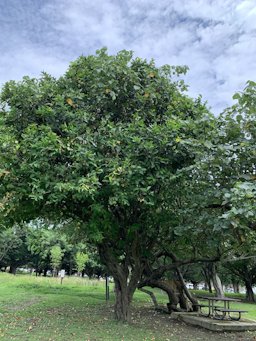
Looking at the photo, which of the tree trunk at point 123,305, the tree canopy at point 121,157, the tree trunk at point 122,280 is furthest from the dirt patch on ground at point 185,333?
the tree canopy at point 121,157

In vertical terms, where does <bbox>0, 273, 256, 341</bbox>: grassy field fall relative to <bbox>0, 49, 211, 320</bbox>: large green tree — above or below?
below

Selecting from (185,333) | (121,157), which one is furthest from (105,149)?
(185,333)

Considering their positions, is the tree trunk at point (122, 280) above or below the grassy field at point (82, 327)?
above

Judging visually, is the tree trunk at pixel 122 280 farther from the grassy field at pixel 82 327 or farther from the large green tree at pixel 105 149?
the grassy field at pixel 82 327

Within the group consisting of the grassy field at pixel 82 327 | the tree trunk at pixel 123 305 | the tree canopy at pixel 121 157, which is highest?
the tree canopy at pixel 121 157

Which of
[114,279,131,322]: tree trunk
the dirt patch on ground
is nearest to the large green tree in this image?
[114,279,131,322]: tree trunk

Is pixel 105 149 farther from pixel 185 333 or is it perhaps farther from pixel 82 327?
pixel 185 333

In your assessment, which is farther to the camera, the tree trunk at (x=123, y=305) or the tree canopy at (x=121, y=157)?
the tree trunk at (x=123, y=305)

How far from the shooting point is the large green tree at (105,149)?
7.63 meters

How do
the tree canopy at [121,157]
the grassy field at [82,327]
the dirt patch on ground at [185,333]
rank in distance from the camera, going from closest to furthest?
1. the tree canopy at [121,157]
2. the grassy field at [82,327]
3. the dirt patch on ground at [185,333]

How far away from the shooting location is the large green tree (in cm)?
763

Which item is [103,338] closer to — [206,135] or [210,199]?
[210,199]

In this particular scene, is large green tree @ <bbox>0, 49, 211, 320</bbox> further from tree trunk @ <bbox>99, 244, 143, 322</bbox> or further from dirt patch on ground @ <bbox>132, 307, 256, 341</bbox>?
dirt patch on ground @ <bbox>132, 307, 256, 341</bbox>

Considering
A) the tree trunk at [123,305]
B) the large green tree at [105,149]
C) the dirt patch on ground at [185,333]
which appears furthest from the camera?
the tree trunk at [123,305]
